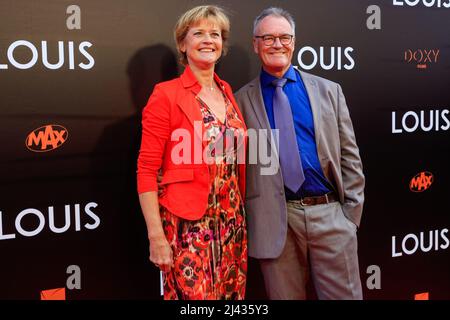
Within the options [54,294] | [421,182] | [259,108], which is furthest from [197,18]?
[421,182]

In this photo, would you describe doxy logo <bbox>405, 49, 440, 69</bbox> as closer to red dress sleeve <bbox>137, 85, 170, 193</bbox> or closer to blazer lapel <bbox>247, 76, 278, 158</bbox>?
blazer lapel <bbox>247, 76, 278, 158</bbox>

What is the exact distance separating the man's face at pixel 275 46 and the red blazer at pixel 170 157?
1.31ft

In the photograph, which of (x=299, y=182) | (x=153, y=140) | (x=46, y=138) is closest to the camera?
(x=153, y=140)

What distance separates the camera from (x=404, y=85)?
9.97ft

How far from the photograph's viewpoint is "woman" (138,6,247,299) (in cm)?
200

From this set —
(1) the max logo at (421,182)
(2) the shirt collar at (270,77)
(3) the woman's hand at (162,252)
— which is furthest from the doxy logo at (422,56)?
Result: (3) the woman's hand at (162,252)

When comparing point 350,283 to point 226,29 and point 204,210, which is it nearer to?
point 204,210

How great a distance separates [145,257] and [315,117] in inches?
43.6

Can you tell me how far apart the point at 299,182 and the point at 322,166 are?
130 mm

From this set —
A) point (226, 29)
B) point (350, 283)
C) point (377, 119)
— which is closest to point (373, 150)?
point (377, 119)

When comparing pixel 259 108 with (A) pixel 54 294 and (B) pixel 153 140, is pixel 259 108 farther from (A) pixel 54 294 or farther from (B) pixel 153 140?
(A) pixel 54 294

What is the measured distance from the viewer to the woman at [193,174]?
2004mm

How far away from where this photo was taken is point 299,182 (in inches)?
84.5

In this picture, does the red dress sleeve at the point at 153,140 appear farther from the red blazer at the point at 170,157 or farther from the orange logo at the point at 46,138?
the orange logo at the point at 46,138
